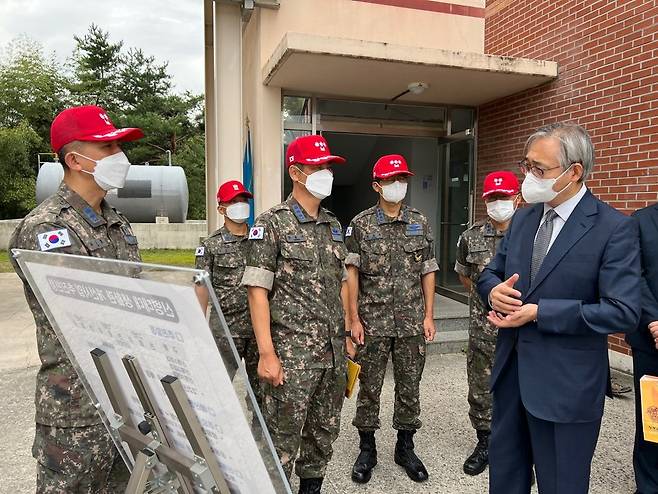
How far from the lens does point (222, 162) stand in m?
5.82

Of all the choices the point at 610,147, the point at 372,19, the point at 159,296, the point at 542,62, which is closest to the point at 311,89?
the point at 372,19

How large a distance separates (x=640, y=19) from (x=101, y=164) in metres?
4.78

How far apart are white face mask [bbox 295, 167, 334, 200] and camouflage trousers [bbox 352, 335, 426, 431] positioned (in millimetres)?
1072

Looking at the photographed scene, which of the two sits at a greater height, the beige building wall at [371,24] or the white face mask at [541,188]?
the beige building wall at [371,24]

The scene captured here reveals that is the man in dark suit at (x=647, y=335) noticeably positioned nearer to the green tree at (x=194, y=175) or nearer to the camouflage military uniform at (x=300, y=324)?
the camouflage military uniform at (x=300, y=324)

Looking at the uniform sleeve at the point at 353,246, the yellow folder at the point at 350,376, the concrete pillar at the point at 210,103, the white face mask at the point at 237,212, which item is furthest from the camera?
the concrete pillar at the point at 210,103

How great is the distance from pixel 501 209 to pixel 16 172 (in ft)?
74.4

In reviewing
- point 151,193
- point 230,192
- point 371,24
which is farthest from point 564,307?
point 151,193

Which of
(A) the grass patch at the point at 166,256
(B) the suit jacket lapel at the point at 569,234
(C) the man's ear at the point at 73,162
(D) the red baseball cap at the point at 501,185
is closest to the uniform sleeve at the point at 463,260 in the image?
(D) the red baseball cap at the point at 501,185

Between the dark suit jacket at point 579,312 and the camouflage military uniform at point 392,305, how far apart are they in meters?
1.22

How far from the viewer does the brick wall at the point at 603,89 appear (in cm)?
416

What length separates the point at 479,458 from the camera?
9.52 ft

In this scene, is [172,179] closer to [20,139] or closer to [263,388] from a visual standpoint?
[20,139]

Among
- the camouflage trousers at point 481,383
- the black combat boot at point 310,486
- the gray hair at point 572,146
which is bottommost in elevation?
the black combat boot at point 310,486
